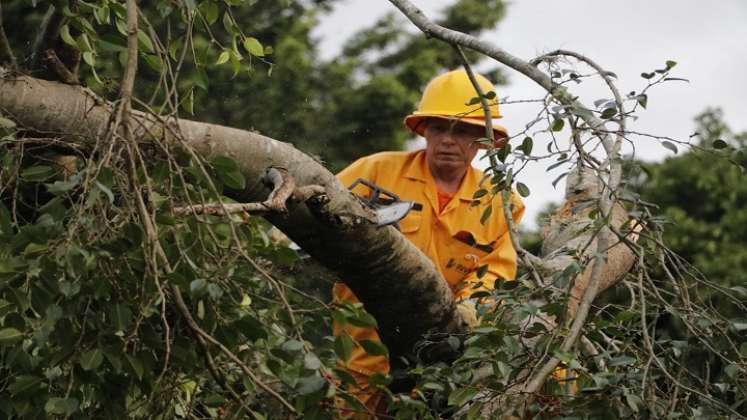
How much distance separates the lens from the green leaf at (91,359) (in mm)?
3029

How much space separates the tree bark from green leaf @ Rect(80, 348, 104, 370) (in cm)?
57

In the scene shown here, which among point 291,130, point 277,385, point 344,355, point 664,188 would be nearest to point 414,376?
point 277,385

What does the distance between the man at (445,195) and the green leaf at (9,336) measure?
7.04 feet

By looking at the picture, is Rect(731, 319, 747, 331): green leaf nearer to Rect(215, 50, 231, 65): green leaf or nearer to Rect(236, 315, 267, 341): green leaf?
Rect(236, 315, 267, 341): green leaf

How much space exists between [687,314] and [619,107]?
617 mm

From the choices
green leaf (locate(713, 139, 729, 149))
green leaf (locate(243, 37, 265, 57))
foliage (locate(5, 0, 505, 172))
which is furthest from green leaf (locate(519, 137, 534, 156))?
foliage (locate(5, 0, 505, 172))

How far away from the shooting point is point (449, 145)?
221 inches

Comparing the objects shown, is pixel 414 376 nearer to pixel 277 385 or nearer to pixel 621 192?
pixel 277 385

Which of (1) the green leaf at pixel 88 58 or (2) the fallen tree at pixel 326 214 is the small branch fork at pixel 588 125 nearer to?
(2) the fallen tree at pixel 326 214

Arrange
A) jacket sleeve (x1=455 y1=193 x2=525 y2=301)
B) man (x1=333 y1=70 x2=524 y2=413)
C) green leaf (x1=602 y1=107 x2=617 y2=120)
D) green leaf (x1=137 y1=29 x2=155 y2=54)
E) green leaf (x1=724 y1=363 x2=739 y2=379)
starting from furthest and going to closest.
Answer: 1. man (x1=333 y1=70 x2=524 y2=413)
2. jacket sleeve (x1=455 y1=193 x2=525 y2=301)
3. green leaf (x1=602 y1=107 x2=617 y2=120)
4. green leaf (x1=724 y1=363 x2=739 y2=379)
5. green leaf (x1=137 y1=29 x2=155 y2=54)

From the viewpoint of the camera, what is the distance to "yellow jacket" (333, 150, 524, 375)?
532 centimetres

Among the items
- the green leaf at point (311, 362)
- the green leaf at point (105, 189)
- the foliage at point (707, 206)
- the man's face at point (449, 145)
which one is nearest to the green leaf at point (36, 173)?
the green leaf at point (105, 189)

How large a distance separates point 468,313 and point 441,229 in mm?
634

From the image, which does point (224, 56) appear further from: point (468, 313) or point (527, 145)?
point (468, 313)
